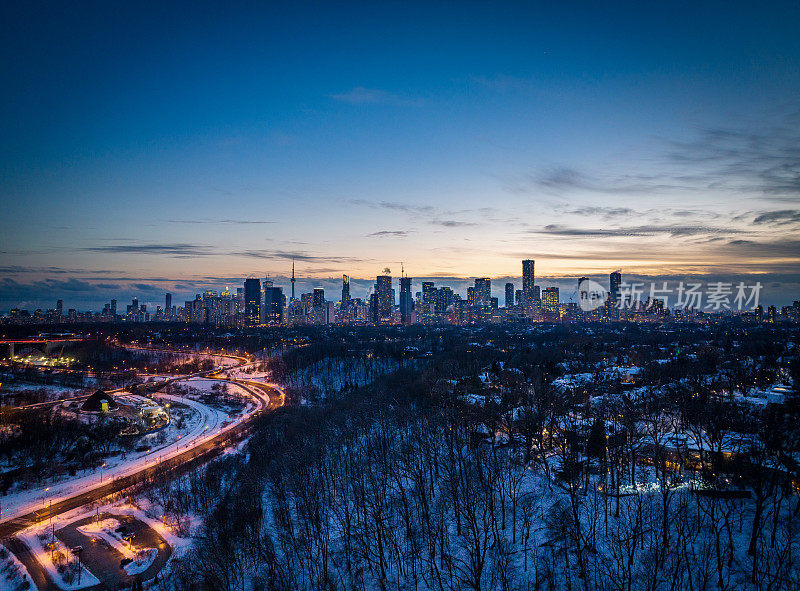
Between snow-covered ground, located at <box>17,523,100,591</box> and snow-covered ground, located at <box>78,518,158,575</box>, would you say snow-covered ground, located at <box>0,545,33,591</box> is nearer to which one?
snow-covered ground, located at <box>17,523,100,591</box>

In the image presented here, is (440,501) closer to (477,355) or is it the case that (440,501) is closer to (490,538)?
(490,538)

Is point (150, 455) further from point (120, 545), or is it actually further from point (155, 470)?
point (120, 545)

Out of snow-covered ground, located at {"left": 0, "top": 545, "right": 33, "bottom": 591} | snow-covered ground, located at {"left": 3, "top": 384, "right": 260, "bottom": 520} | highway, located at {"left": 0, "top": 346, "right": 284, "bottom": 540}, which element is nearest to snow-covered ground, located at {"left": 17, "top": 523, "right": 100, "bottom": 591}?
snow-covered ground, located at {"left": 0, "top": 545, "right": 33, "bottom": 591}

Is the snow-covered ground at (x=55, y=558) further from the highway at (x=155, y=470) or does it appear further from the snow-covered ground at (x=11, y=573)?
the highway at (x=155, y=470)

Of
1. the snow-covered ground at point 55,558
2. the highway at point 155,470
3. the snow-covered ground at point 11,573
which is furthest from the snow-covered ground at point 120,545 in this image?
the highway at point 155,470

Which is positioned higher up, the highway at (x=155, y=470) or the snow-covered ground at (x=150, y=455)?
the highway at (x=155, y=470)

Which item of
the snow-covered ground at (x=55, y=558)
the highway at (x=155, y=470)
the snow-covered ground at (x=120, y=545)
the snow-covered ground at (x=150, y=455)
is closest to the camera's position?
the snow-covered ground at (x=55, y=558)

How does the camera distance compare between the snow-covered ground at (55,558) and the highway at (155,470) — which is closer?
the snow-covered ground at (55,558)

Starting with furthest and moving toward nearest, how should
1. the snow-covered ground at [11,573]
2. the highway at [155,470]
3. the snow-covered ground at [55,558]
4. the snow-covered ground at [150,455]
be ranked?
the snow-covered ground at [150,455]
the highway at [155,470]
the snow-covered ground at [55,558]
the snow-covered ground at [11,573]

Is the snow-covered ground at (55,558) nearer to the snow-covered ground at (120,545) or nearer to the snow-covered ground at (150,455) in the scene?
the snow-covered ground at (120,545)

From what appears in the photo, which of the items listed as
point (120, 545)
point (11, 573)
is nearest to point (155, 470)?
point (120, 545)
